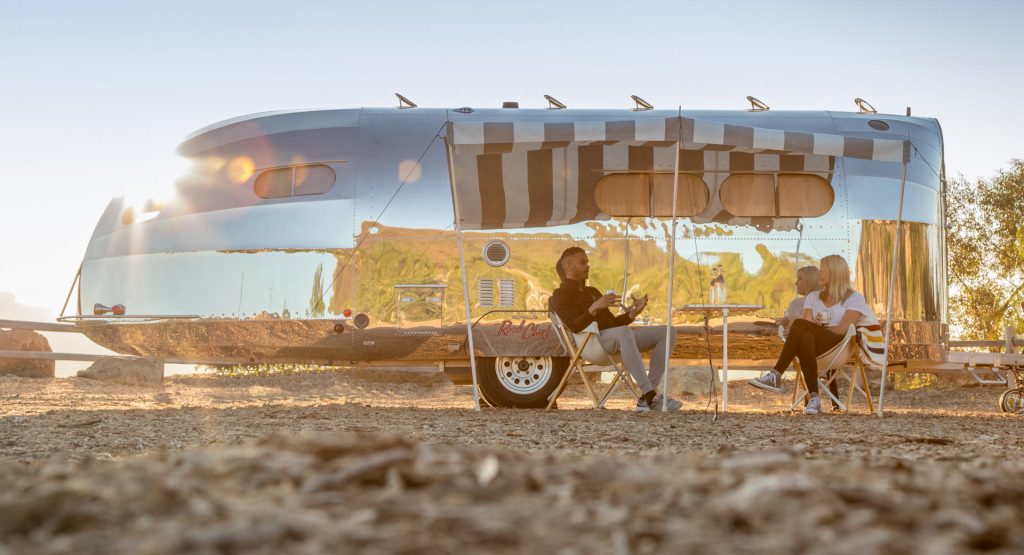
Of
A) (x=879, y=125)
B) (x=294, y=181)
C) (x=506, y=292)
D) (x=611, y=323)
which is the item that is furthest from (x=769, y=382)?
(x=294, y=181)

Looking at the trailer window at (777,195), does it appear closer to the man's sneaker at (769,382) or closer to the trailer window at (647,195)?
the trailer window at (647,195)

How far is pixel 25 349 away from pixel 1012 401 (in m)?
11.7

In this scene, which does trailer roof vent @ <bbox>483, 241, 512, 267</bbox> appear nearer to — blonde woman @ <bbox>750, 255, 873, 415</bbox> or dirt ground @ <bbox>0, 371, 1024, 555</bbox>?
blonde woman @ <bbox>750, 255, 873, 415</bbox>

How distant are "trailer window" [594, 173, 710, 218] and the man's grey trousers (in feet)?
3.38

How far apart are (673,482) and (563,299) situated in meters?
6.33

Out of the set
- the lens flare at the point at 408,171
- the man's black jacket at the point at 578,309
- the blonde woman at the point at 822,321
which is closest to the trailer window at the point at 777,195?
the blonde woman at the point at 822,321

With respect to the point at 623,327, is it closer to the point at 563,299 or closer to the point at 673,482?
the point at 563,299

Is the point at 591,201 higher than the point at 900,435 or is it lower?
higher

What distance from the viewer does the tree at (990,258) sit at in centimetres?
1988

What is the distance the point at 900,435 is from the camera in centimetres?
641

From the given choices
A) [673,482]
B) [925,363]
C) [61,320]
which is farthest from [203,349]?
[673,482]

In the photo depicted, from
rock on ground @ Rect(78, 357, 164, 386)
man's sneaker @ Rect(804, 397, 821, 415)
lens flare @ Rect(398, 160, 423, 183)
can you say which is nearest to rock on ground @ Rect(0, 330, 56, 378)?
rock on ground @ Rect(78, 357, 164, 386)

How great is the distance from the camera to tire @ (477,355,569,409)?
907 centimetres

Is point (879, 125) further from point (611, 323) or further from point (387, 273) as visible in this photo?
point (387, 273)
